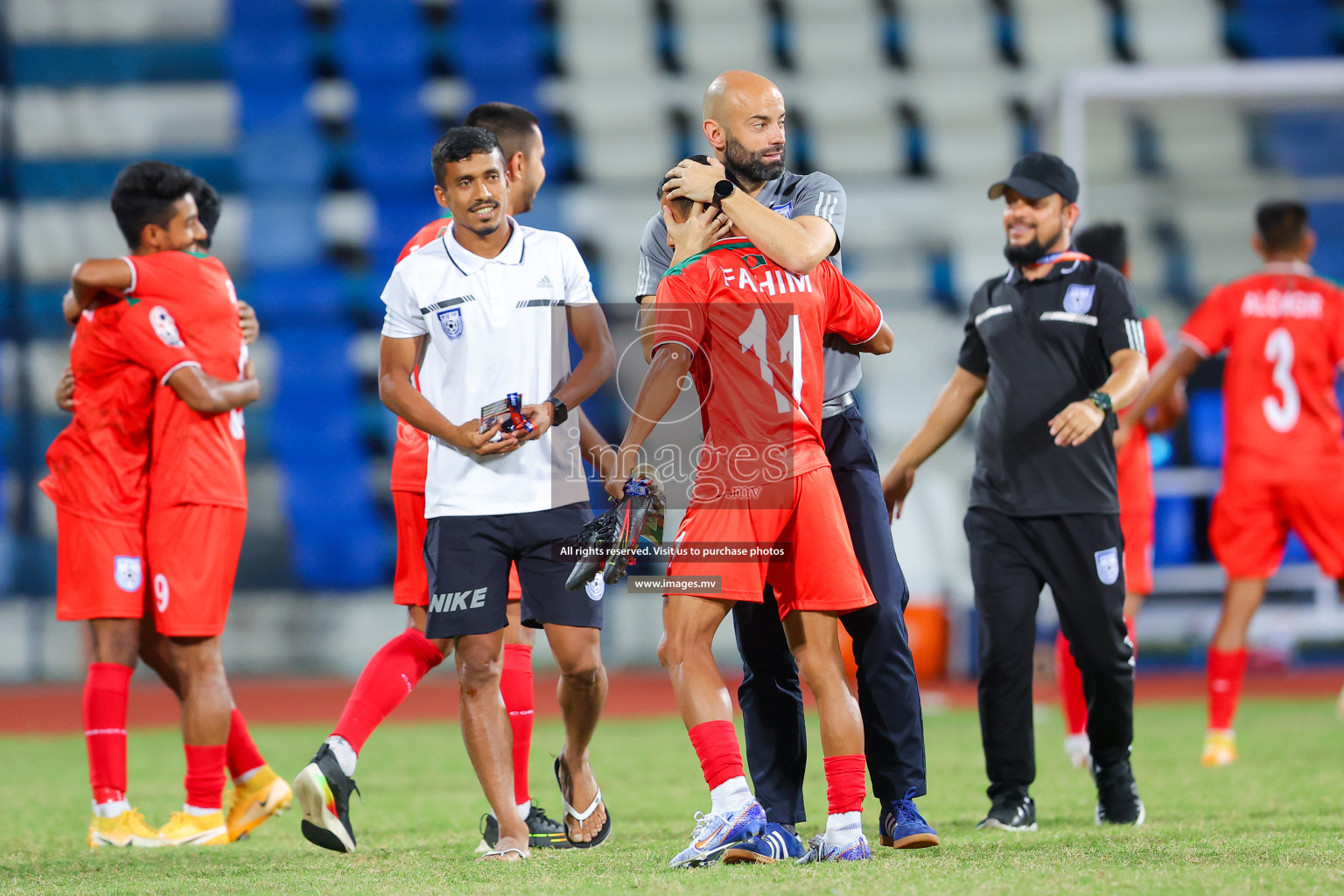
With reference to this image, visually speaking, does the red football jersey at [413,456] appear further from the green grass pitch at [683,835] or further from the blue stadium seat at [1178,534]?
the blue stadium seat at [1178,534]

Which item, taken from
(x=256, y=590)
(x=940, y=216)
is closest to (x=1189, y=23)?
(x=940, y=216)

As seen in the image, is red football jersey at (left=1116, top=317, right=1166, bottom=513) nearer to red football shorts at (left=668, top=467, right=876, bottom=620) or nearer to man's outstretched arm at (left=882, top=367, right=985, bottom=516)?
man's outstretched arm at (left=882, top=367, right=985, bottom=516)

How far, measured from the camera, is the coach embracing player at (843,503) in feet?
12.0

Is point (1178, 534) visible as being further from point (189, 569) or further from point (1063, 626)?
point (189, 569)

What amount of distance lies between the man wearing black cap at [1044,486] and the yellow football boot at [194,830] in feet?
7.93

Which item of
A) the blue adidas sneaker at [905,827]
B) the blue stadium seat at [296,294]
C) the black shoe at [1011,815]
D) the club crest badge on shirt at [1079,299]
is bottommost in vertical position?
the black shoe at [1011,815]

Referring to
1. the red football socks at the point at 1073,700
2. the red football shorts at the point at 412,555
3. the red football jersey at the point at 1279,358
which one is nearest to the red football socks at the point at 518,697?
the red football shorts at the point at 412,555

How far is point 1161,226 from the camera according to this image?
1432cm

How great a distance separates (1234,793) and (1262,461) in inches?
89.6

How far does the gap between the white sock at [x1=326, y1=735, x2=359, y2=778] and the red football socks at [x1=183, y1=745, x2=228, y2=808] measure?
781 mm

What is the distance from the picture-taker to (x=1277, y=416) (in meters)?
6.87

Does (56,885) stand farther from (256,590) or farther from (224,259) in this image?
(224,259)

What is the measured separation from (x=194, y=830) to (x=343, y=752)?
89cm

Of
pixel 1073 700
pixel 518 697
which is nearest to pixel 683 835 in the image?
pixel 518 697
